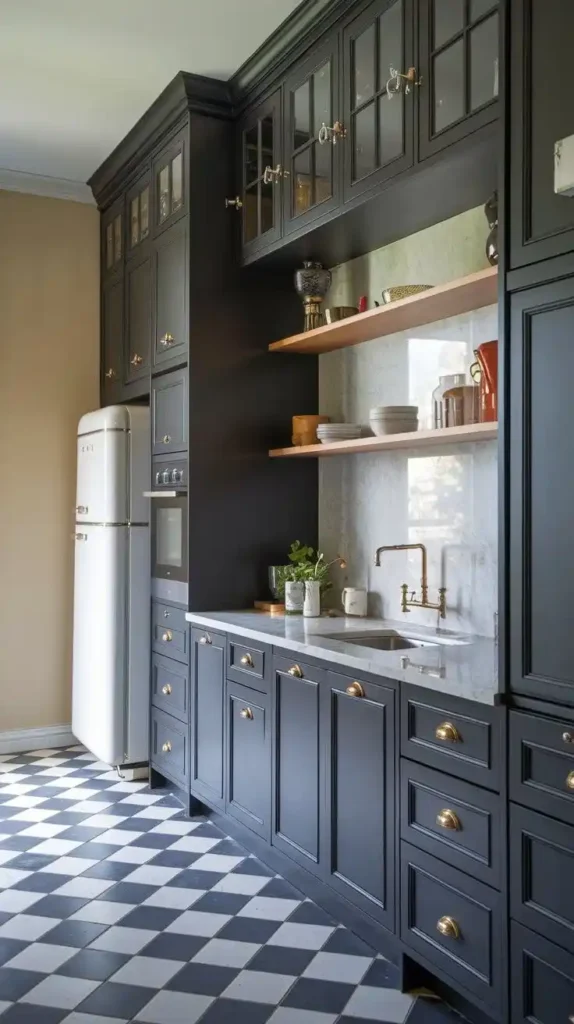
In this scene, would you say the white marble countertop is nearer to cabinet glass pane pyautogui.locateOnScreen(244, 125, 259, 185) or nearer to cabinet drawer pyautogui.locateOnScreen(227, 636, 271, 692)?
cabinet drawer pyautogui.locateOnScreen(227, 636, 271, 692)

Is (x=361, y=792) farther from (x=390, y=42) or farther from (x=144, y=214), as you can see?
(x=144, y=214)

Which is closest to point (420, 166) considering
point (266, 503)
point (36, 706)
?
point (266, 503)

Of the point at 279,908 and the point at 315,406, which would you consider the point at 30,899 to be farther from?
the point at 315,406

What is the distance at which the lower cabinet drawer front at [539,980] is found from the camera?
70.6 inches

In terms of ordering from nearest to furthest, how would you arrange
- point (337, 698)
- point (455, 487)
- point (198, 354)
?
point (337, 698), point (455, 487), point (198, 354)

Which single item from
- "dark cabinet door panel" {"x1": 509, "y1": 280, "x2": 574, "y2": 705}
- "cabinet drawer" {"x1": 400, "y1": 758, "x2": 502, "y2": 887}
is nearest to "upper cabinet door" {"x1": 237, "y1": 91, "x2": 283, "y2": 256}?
"dark cabinet door panel" {"x1": 509, "y1": 280, "x2": 574, "y2": 705}

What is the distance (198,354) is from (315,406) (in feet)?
1.88

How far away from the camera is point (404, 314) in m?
3.00

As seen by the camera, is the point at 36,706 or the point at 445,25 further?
the point at 36,706

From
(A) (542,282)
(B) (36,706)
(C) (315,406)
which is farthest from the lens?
(B) (36,706)

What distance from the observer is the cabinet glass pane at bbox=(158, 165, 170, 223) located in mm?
3859

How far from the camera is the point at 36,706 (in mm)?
4668

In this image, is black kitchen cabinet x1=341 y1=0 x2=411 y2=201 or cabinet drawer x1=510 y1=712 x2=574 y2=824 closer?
cabinet drawer x1=510 y1=712 x2=574 y2=824

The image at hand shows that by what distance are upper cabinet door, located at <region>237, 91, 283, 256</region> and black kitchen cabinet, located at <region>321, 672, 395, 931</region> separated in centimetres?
177
